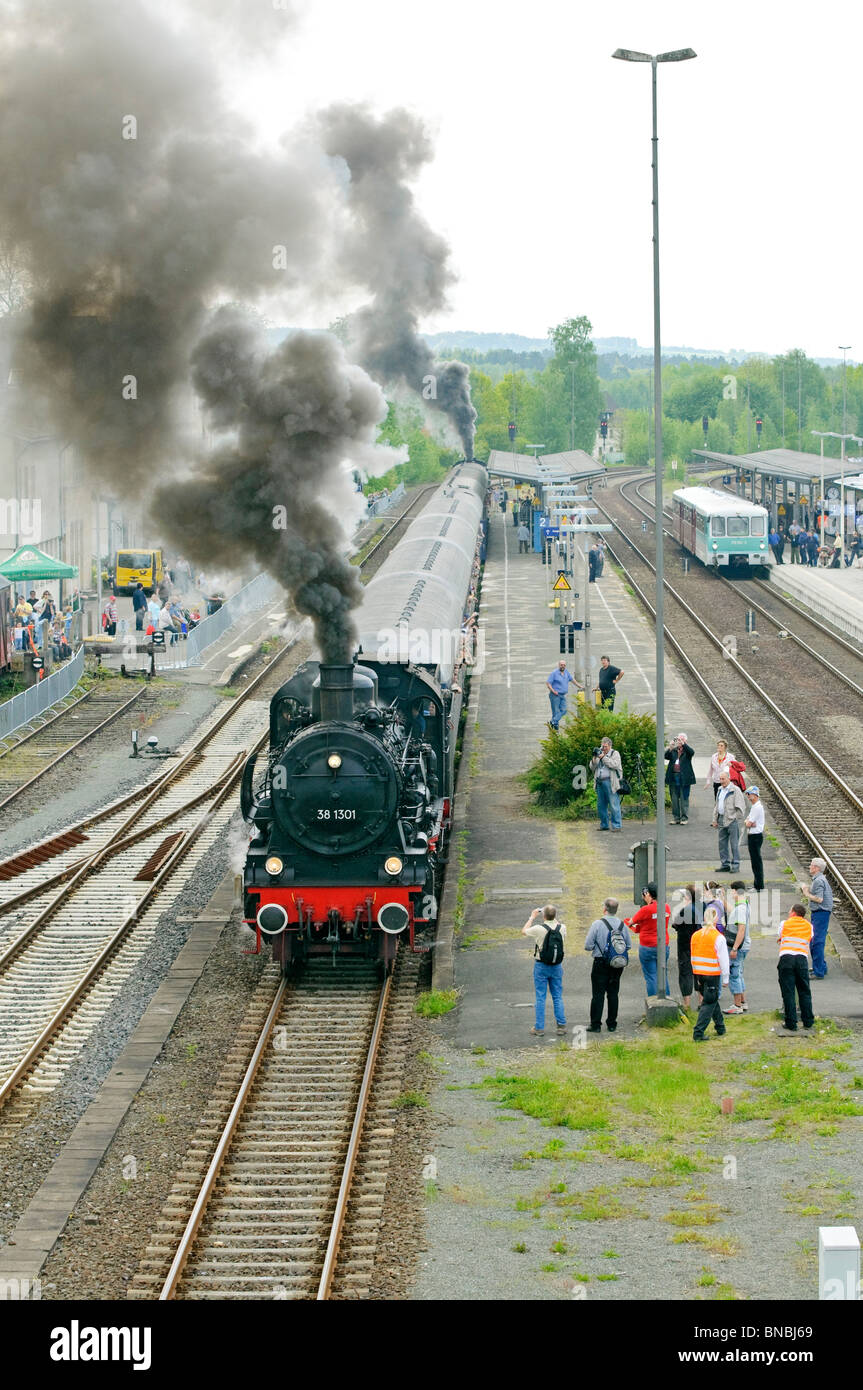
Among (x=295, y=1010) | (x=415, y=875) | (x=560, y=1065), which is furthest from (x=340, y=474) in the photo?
(x=560, y=1065)

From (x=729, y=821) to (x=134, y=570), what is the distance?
30.3m

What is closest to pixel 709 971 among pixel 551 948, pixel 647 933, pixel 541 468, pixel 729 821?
pixel 647 933

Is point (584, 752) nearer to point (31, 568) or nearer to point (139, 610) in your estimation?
point (31, 568)

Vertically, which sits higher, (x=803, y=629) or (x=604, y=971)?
(x=803, y=629)

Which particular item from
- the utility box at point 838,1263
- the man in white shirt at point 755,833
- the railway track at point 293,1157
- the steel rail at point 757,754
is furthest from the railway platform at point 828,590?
the utility box at point 838,1263

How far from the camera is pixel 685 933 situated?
15.5m

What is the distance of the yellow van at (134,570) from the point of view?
46.2m

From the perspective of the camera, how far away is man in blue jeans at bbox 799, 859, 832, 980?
15516 mm

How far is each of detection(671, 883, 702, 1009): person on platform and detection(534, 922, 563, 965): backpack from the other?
1627 mm

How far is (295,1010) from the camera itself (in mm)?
15359

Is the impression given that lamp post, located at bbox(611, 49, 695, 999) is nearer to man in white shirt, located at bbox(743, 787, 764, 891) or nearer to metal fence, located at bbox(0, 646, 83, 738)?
man in white shirt, located at bbox(743, 787, 764, 891)

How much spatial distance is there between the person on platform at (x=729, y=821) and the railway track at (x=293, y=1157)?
4.70 m

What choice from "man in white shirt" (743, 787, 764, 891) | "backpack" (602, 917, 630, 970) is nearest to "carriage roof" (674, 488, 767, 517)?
"man in white shirt" (743, 787, 764, 891)

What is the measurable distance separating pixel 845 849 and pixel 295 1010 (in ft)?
28.1
